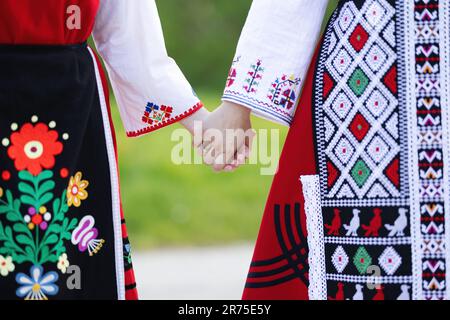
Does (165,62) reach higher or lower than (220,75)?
lower

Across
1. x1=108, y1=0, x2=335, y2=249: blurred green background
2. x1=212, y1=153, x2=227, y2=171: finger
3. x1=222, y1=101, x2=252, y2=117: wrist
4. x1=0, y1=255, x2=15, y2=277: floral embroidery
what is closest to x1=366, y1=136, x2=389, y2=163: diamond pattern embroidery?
x1=222, y1=101, x2=252, y2=117: wrist

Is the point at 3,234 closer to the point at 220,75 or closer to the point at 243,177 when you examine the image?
the point at 243,177

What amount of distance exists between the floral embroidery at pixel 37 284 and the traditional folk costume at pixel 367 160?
44cm

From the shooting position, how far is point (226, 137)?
86.5 inches

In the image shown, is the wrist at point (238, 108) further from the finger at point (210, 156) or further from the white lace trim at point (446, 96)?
the white lace trim at point (446, 96)

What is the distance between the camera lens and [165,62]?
221 centimetres

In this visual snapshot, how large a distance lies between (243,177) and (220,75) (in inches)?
148

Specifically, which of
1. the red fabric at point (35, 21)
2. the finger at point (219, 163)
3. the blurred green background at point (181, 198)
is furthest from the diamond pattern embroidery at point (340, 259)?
the blurred green background at point (181, 198)

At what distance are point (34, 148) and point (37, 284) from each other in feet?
0.86

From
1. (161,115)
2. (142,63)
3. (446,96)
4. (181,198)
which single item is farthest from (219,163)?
(181,198)

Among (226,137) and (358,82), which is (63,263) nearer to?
(226,137)

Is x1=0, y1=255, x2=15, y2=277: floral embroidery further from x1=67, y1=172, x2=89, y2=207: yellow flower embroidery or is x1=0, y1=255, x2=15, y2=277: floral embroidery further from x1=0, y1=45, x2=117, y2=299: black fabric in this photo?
x1=67, y1=172, x2=89, y2=207: yellow flower embroidery
